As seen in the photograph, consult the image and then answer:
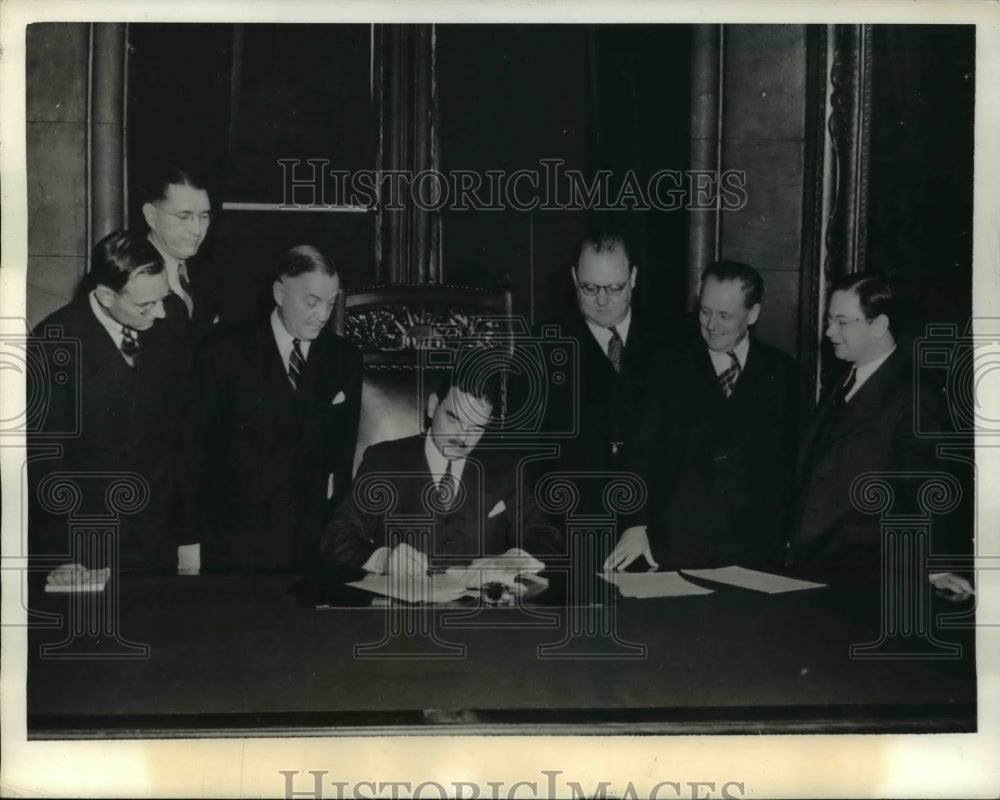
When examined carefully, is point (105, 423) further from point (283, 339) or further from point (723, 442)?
point (723, 442)

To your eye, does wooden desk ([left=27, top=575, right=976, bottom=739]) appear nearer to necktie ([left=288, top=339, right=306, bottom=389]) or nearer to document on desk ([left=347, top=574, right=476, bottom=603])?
document on desk ([left=347, top=574, right=476, bottom=603])

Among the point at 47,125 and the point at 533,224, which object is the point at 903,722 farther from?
the point at 47,125

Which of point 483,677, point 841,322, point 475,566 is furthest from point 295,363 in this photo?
point 841,322

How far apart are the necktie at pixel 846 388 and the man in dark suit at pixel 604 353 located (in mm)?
553

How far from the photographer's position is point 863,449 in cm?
324

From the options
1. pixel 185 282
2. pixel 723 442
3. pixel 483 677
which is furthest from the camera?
pixel 723 442

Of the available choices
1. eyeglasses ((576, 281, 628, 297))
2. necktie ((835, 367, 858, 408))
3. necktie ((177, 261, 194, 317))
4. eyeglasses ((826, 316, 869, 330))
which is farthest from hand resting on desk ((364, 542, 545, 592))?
eyeglasses ((826, 316, 869, 330))

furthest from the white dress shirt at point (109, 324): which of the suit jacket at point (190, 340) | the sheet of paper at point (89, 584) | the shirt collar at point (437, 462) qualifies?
the shirt collar at point (437, 462)

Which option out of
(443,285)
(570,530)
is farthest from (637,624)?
(443,285)

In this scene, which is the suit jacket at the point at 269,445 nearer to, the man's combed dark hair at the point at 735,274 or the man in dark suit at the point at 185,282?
the man in dark suit at the point at 185,282

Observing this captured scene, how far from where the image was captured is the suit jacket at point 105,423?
10.4 ft

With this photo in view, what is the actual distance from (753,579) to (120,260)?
199 centimetres

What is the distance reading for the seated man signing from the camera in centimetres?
316

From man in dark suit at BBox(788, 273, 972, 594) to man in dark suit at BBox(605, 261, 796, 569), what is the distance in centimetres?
10
